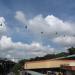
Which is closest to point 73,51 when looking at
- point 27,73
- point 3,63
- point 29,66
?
point 3,63

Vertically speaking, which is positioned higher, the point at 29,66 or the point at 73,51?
the point at 73,51

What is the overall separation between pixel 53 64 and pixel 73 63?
25.5ft

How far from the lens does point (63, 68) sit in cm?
4903

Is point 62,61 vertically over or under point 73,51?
under

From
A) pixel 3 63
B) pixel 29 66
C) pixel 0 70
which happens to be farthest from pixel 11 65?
pixel 29 66

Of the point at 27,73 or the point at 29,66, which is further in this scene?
the point at 29,66

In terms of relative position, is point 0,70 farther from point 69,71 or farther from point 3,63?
point 69,71

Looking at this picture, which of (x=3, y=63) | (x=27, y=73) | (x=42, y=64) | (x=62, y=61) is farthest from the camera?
(x=3, y=63)

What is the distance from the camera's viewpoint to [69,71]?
4712 centimetres

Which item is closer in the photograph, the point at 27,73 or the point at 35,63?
the point at 27,73

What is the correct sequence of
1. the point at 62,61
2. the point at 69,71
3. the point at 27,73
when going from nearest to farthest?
the point at 27,73, the point at 69,71, the point at 62,61

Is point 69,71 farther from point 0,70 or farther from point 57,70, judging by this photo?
point 0,70

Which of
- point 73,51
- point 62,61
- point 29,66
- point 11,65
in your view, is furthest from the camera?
point 11,65

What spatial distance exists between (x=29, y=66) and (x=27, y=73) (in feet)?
106
